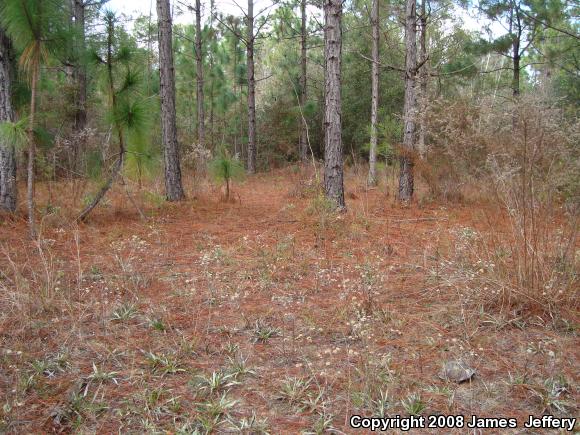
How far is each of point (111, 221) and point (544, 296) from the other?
5.09 meters

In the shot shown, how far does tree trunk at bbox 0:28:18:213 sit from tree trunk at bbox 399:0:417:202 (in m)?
5.76

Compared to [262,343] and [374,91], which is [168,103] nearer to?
[374,91]

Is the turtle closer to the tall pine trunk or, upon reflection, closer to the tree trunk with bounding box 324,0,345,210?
the tree trunk with bounding box 324,0,345,210

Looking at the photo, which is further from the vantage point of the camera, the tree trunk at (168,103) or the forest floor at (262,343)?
the tree trunk at (168,103)

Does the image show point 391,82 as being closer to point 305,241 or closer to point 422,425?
point 305,241

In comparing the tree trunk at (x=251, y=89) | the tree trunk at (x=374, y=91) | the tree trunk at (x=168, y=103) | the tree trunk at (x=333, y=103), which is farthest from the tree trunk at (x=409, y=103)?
the tree trunk at (x=251, y=89)

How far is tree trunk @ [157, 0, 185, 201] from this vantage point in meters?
7.21

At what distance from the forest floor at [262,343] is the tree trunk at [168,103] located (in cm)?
327

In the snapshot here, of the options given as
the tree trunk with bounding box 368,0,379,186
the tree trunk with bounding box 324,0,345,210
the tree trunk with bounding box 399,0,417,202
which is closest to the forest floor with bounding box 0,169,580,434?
the tree trunk with bounding box 324,0,345,210

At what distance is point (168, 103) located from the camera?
7418mm

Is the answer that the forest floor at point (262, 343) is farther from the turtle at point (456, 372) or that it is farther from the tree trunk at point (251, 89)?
the tree trunk at point (251, 89)

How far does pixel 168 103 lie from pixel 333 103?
A: 114 inches

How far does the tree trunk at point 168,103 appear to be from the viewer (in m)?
7.21

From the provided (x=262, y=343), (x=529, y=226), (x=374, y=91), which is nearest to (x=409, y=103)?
(x=374, y=91)
